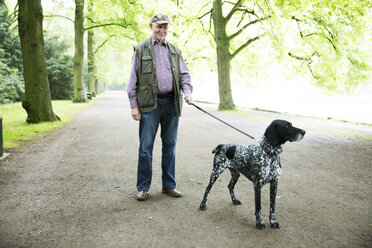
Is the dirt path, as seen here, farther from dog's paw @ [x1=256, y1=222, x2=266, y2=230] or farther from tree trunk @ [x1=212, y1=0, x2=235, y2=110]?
tree trunk @ [x1=212, y1=0, x2=235, y2=110]

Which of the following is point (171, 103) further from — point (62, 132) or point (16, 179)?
point (62, 132)

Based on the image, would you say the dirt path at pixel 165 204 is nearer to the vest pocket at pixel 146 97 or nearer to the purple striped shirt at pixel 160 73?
the vest pocket at pixel 146 97

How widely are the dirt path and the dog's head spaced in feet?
3.39

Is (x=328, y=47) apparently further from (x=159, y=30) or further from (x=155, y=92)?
(x=155, y=92)

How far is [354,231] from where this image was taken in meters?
3.54

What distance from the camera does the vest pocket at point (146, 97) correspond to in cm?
429

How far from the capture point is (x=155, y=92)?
4.30 metres

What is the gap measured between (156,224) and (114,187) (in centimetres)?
159

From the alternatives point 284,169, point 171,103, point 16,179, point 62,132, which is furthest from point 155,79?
point 62,132

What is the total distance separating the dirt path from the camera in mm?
3299

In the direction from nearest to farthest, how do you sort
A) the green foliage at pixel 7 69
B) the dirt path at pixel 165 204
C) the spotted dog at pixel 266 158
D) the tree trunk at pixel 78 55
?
the dirt path at pixel 165 204 < the spotted dog at pixel 266 158 < the green foliage at pixel 7 69 < the tree trunk at pixel 78 55

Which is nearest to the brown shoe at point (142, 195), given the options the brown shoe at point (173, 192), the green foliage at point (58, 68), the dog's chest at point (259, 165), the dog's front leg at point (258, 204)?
the brown shoe at point (173, 192)

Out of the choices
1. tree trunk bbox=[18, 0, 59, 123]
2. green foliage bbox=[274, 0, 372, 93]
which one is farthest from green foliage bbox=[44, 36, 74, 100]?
green foliage bbox=[274, 0, 372, 93]

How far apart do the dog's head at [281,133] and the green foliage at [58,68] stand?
28.3 metres
